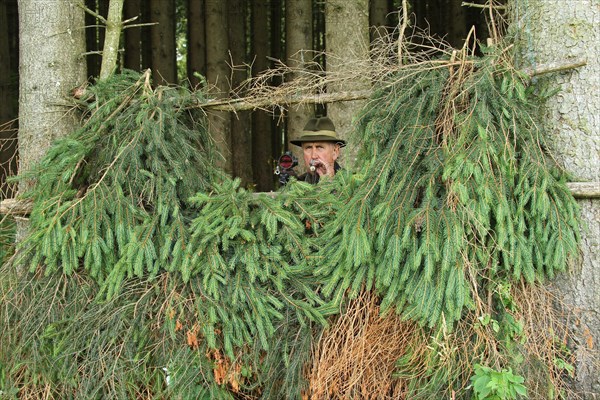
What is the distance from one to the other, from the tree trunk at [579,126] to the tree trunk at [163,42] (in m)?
8.52

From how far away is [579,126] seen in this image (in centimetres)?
419

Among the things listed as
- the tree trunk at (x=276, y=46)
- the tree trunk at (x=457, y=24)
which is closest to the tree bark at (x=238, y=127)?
the tree trunk at (x=276, y=46)

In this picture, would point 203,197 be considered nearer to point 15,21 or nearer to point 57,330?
point 57,330

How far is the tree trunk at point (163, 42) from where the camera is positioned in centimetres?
1212

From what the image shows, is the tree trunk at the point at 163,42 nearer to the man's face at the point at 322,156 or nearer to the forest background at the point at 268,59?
the forest background at the point at 268,59

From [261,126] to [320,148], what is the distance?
7.50 m

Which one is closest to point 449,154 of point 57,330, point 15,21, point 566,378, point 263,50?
point 566,378

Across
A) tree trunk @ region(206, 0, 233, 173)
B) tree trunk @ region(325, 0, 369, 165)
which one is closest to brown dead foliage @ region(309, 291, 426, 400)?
tree trunk @ region(325, 0, 369, 165)

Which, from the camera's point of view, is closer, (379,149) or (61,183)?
(379,149)

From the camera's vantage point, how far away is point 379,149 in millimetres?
4230

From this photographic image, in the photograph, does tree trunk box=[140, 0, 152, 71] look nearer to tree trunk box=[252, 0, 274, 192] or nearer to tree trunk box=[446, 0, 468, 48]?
tree trunk box=[252, 0, 274, 192]

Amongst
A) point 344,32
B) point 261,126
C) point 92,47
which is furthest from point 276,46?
point 344,32

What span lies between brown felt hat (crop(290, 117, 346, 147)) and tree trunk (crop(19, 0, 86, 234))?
1.94 meters

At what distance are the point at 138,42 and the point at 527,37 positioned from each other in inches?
403
